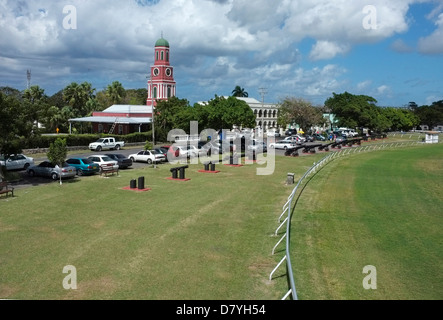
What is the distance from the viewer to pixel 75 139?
49812 millimetres

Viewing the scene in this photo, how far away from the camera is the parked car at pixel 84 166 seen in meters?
29.2

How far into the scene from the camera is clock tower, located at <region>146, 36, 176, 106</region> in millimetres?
82562

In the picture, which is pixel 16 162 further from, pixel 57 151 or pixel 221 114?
pixel 221 114

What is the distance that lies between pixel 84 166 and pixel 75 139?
2248 cm

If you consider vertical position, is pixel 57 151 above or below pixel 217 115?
below

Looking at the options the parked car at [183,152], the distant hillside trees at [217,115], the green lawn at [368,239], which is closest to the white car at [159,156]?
the parked car at [183,152]

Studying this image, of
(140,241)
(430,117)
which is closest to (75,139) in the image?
(140,241)

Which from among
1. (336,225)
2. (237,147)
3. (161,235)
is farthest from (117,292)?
(237,147)

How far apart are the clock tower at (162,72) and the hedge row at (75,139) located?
23247 mm

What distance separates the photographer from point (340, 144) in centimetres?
6006

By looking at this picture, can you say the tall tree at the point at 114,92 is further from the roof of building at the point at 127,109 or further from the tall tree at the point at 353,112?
the tall tree at the point at 353,112

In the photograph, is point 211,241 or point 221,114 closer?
point 211,241
